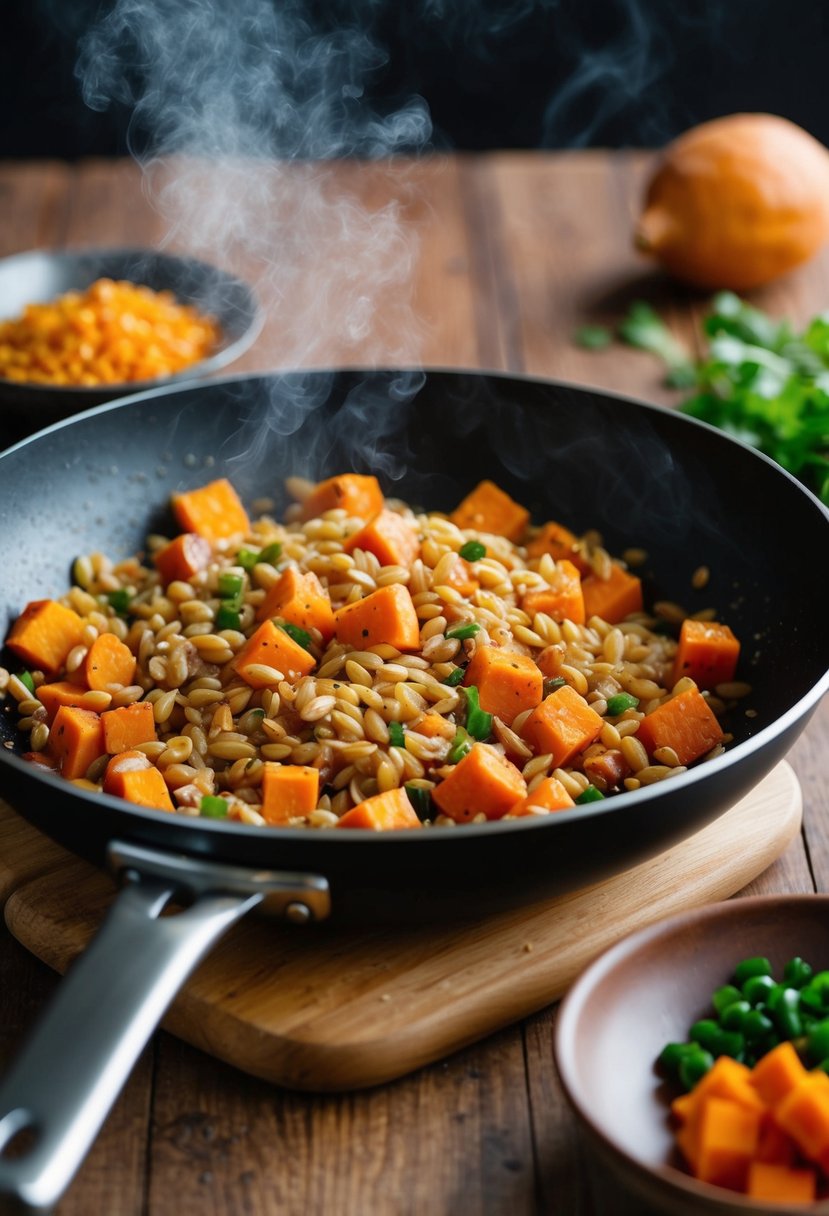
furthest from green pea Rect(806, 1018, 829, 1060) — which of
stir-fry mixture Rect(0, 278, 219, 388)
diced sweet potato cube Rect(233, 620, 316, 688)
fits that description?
stir-fry mixture Rect(0, 278, 219, 388)

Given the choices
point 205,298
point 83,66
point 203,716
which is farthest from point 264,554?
point 83,66

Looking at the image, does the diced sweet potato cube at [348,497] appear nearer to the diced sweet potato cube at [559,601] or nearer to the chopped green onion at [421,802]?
the diced sweet potato cube at [559,601]

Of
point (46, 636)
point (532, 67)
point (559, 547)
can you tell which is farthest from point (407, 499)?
point (532, 67)

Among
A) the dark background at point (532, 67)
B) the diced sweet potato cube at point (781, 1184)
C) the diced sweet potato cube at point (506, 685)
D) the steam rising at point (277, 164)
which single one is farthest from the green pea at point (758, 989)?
the dark background at point (532, 67)

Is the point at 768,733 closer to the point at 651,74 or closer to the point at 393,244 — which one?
the point at 393,244

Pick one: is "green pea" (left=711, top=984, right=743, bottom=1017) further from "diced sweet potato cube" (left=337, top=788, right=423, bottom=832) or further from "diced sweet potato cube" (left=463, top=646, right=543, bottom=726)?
"diced sweet potato cube" (left=463, top=646, right=543, bottom=726)

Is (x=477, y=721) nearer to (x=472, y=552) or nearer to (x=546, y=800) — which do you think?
(x=546, y=800)
